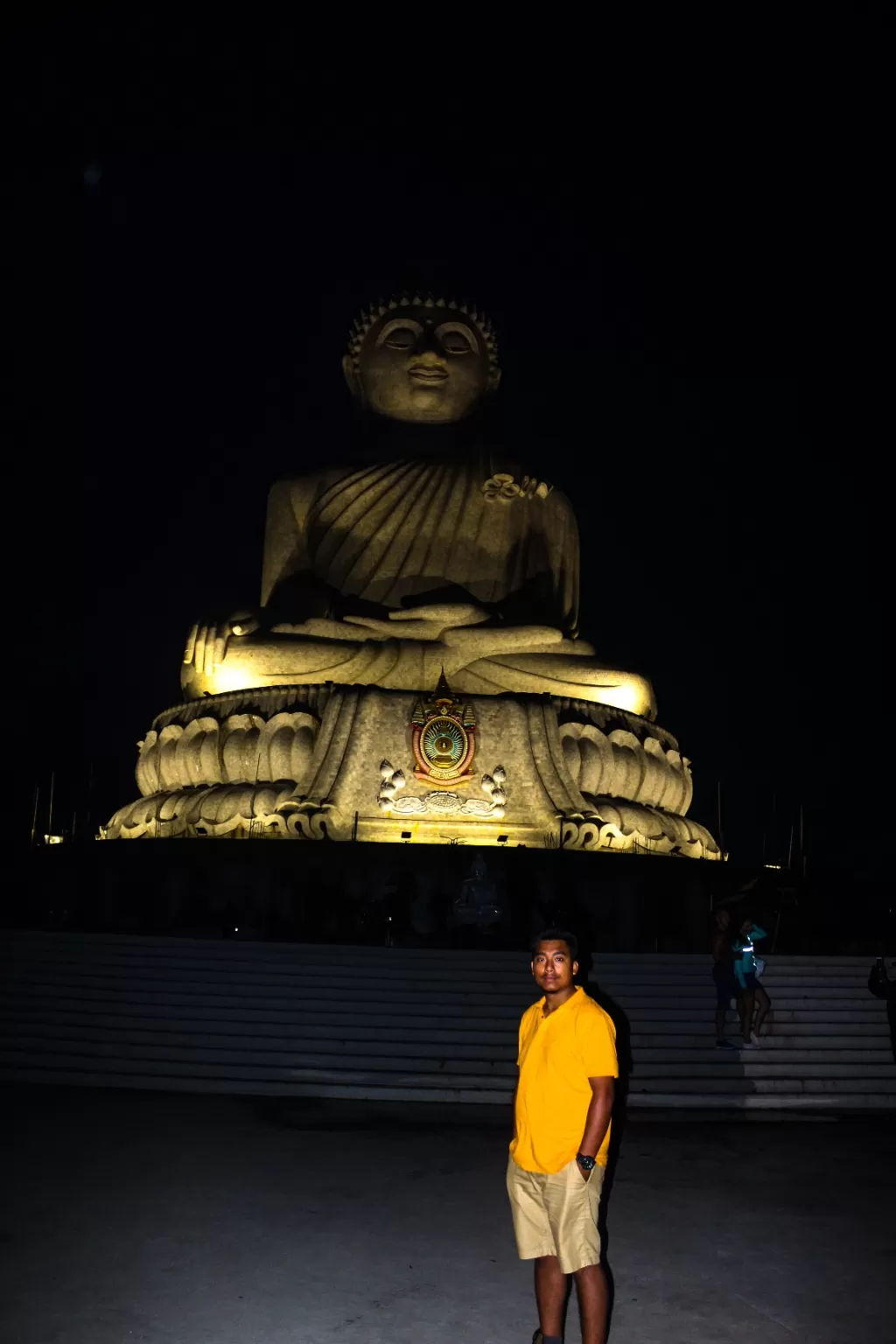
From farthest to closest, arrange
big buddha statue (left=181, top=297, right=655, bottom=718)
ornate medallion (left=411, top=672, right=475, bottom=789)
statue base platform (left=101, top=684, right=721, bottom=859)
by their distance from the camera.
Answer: big buddha statue (left=181, top=297, right=655, bottom=718), ornate medallion (left=411, top=672, right=475, bottom=789), statue base platform (left=101, top=684, right=721, bottom=859)

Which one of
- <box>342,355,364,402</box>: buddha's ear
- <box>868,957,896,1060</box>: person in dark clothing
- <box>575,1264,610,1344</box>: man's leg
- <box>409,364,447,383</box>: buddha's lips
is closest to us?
<box>575,1264,610,1344</box>: man's leg

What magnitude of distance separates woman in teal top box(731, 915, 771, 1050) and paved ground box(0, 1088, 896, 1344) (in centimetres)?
150

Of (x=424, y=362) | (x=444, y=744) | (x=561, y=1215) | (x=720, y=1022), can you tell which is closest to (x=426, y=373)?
(x=424, y=362)

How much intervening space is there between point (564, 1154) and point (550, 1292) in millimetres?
309

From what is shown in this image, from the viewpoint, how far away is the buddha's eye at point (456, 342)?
1509cm

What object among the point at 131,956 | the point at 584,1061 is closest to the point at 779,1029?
the point at 131,956

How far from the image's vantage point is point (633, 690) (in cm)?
1269

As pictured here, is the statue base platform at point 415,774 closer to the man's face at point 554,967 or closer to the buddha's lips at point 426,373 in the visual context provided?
the buddha's lips at point 426,373

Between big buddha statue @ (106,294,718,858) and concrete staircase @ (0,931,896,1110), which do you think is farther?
big buddha statue @ (106,294,718,858)

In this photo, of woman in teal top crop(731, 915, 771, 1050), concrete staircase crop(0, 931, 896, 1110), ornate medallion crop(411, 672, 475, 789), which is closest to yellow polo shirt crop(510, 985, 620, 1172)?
concrete staircase crop(0, 931, 896, 1110)

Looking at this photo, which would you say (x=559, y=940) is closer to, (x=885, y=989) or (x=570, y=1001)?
(x=570, y=1001)

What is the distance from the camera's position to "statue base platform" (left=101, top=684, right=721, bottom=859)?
1132 cm

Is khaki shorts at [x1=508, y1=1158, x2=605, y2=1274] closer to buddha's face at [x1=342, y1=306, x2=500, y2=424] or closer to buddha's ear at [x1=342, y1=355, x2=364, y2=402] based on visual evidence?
buddha's face at [x1=342, y1=306, x2=500, y2=424]

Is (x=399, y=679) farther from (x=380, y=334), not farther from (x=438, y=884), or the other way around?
(x=380, y=334)
